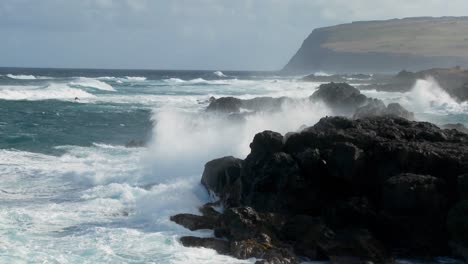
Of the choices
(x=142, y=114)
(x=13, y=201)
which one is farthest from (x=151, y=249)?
(x=142, y=114)

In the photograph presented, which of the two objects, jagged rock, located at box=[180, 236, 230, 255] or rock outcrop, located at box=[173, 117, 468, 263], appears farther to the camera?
jagged rock, located at box=[180, 236, 230, 255]

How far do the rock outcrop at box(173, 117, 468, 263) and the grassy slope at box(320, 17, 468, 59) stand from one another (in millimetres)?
78927

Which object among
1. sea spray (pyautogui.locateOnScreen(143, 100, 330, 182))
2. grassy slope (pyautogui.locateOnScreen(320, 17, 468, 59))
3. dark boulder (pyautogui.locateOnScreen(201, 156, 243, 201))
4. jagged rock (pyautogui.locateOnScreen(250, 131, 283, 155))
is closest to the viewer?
jagged rock (pyautogui.locateOnScreen(250, 131, 283, 155))

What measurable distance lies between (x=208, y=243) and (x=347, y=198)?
249 centimetres

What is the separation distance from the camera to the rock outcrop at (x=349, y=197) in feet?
29.8

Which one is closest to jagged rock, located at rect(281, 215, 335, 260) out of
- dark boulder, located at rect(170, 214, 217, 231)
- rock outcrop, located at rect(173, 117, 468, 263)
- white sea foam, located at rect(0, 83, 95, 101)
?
rock outcrop, located at rect(173, 117, 468, 263)

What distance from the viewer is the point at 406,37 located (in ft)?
354

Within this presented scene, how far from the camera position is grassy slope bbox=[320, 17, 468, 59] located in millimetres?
92188

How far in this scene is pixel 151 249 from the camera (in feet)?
30.6

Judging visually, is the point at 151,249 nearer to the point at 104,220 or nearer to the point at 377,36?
the point at 104,220

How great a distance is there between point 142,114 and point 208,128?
1445 cm

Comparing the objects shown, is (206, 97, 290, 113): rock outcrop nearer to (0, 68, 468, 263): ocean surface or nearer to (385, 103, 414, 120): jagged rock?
(0, 68, 468, 263): ocean surface

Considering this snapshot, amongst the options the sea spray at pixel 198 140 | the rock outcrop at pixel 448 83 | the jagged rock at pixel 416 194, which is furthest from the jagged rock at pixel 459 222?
the rock outcrop at pixel 448 83

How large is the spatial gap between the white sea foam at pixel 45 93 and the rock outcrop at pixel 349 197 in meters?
34.8
